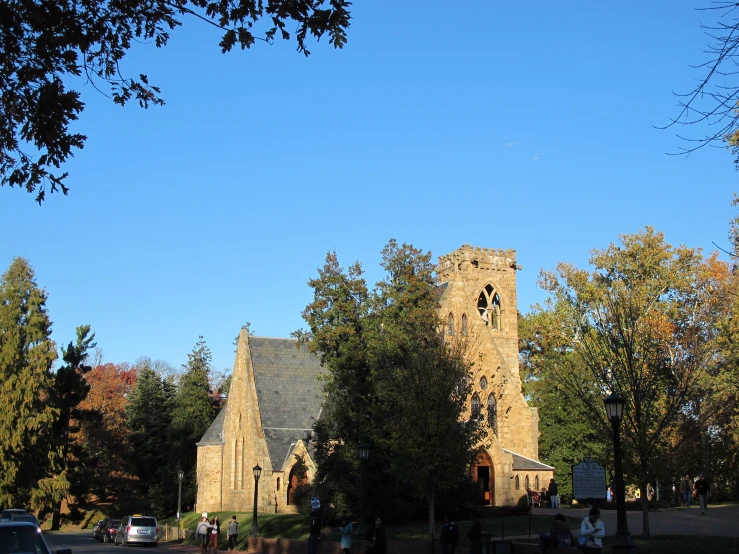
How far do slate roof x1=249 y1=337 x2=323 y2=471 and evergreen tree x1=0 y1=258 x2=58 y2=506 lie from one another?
14251mm

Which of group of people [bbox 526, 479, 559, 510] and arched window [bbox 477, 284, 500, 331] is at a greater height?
arched window [bbox 477, 284, 500, 331]

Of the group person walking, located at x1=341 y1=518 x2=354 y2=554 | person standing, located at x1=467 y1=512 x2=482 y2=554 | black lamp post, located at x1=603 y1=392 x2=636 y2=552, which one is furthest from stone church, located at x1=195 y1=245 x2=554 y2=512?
black lamp post, located at x1=603 y1=392 x2=636 y2=552

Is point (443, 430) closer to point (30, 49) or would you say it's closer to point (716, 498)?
point (30, 49)

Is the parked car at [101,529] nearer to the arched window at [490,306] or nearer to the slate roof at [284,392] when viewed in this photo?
the slate roof at [284,392]

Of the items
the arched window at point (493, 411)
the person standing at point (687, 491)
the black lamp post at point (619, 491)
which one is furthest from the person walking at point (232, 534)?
the black lamp post at point (619, 491)

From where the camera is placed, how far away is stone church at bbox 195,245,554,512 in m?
43.9

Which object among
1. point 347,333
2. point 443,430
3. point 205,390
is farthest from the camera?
point 205,390

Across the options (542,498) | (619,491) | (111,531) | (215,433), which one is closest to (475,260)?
(542,498)

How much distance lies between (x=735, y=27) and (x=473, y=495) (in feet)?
96.8

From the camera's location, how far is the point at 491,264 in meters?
54.7

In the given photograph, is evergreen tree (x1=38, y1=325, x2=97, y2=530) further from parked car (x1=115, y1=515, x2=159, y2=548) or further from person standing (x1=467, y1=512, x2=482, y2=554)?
person standing (x1=467, y1=512, x2=482, y2=554)

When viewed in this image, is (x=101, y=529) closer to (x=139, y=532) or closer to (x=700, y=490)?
(x=139, y=532)

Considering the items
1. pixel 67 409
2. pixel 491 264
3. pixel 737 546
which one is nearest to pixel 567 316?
pixel 491 264

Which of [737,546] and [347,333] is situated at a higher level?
[347,333]
